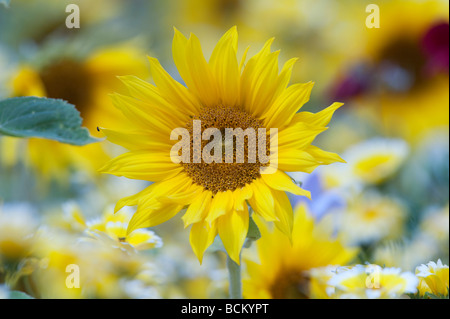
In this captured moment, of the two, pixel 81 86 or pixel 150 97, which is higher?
pixel 81 86

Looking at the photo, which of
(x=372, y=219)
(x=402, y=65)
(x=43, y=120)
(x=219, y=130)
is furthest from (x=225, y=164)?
(x=402, y=65)

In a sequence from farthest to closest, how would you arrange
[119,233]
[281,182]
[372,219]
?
[372,219]
[119,233]
[281,182]

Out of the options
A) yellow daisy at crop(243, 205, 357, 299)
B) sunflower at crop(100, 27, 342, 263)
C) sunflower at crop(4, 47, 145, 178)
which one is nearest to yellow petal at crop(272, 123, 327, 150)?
sunflower at crop(100, 27, 342, 263)

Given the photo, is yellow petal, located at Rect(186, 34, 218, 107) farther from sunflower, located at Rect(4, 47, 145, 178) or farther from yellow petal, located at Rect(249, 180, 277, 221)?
sunflower, located at Rect(4, 47, 145, 178)

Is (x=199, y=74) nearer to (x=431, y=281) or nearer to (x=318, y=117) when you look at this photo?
(x=318, y=117)

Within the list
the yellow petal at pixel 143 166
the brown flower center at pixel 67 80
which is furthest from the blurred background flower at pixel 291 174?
the yellow petal at pixel 143 166
